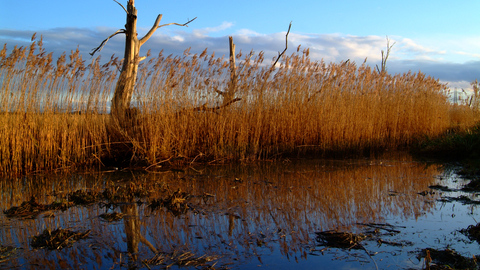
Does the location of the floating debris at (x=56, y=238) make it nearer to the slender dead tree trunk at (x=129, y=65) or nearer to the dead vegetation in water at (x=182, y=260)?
the dead vegetation in water at (x=182, y=260)

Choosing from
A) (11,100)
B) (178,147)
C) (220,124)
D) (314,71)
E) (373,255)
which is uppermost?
(314,71)

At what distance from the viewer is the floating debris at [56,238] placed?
217 centimetres

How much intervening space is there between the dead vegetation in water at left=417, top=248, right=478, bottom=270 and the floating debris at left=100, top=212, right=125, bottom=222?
2183 millimetres

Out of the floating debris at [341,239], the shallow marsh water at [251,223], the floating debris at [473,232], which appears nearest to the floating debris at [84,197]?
the shallow marsh water at [251,223]

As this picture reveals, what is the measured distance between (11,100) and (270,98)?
4.22 m

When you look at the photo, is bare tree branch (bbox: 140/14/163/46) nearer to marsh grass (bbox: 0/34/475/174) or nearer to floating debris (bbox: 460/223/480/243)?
marsh grass (bbox: 0/34/475/174)

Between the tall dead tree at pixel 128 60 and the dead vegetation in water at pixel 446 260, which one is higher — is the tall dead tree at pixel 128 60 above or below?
above

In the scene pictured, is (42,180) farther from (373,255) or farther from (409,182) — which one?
(409,182)

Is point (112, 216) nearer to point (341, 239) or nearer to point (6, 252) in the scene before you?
point (6, 252)

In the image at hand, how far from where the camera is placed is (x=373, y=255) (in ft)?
6.74

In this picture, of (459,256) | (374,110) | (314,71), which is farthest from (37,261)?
(374,110)

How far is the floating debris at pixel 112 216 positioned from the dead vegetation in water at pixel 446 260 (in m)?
2.18

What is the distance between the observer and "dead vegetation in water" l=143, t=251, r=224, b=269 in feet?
6.32

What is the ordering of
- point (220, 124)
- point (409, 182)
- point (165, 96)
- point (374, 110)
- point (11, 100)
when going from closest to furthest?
1. point (409, 182)
2. point (11, 100)
3. point (165, 96)
4. point (220, 124)
5. point (374, 110)
